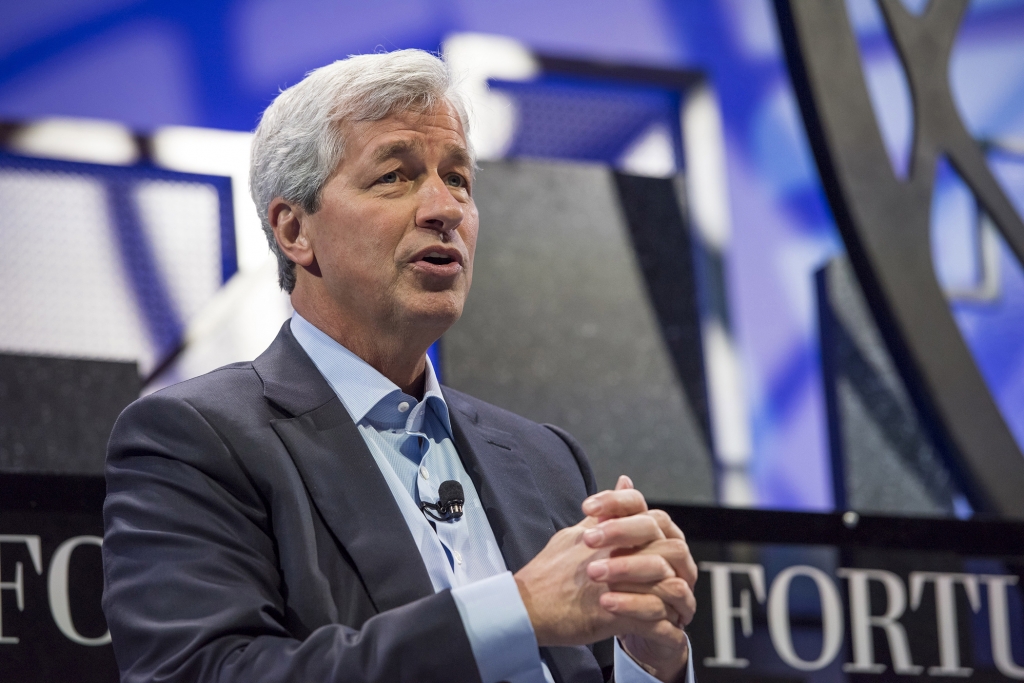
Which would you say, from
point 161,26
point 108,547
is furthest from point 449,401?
point 161,26

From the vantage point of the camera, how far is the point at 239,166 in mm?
2727

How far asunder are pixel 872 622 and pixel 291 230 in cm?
158

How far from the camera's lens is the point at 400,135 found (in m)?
1.72

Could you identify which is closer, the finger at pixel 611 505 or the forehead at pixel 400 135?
the finger at pixel 611 505

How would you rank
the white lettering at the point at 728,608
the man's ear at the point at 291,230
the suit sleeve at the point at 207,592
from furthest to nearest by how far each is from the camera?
1. the white lettering at the point at 728,608
2. the man's ear at the point at 291,230
3. the suit sleeve at the point at 207,592

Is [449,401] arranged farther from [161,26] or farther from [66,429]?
[161,26]

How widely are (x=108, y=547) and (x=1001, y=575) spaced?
6.73ft

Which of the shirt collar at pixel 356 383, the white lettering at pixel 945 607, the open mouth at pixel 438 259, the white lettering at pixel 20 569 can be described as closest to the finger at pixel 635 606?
the shirt collar at pixel 356 383

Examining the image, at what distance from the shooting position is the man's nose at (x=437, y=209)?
1.69 metres

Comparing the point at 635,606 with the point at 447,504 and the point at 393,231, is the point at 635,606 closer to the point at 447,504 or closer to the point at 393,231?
the point at 447,504

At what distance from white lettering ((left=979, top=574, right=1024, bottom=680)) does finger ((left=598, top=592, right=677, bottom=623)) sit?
157 cm

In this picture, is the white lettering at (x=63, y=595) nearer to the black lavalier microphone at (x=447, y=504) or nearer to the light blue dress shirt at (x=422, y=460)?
the light blue dress shirt at (x=422, y=460)

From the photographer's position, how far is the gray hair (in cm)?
172

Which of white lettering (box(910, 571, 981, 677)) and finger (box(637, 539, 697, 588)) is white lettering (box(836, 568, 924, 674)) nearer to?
white lettering (box(910, 571, 981, 677))
